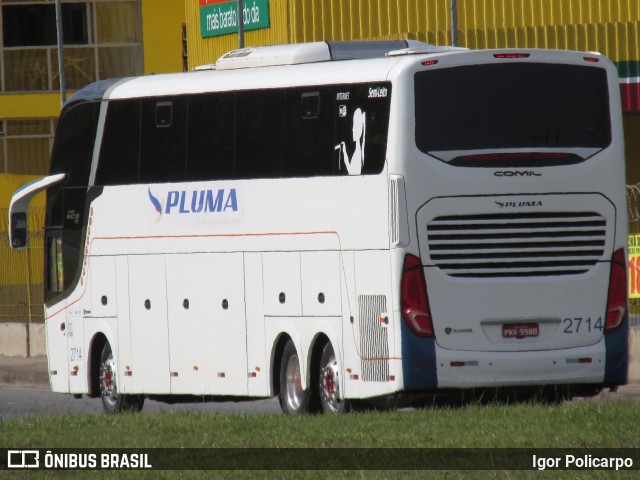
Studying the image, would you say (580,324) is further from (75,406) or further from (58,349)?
(75,406)

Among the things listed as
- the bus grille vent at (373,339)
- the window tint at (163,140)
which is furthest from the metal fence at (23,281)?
the bus grille vent at (373,339)

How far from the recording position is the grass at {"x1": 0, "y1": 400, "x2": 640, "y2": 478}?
37.6 feet

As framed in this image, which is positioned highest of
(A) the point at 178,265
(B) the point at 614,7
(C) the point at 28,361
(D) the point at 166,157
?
(B) the point at 614,7

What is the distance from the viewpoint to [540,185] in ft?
50.3

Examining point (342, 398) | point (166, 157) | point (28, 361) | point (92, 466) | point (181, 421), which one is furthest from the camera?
point (28, 361)

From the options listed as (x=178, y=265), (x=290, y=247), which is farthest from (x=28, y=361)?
(x=290, y=247)

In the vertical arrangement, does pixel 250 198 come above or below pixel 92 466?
above

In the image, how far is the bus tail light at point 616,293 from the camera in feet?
51.4

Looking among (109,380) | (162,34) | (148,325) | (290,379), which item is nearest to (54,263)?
(109,380)

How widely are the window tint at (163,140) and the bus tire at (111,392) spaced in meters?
2.37

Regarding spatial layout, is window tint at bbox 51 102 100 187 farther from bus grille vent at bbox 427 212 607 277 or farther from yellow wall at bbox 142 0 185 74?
yellow wall at bbox 142 0 185 74

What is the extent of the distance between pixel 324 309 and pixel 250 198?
1.54 m

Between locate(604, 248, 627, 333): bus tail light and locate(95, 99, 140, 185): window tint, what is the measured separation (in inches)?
218

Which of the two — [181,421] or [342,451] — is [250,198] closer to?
[181,421]
